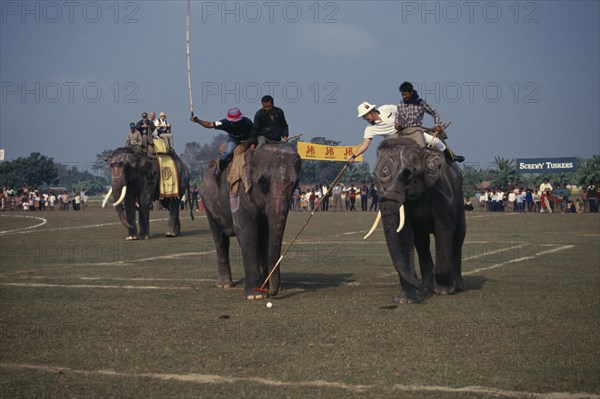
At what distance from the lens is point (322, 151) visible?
3807 inches

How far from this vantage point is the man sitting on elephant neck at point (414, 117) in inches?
558

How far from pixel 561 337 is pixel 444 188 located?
13.4ft

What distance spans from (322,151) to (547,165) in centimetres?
2574

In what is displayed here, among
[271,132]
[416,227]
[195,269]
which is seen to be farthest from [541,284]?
[195,269]

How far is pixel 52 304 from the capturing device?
13.5 m

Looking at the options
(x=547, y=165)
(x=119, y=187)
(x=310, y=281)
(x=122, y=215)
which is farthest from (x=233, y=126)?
(x=547, y=165)

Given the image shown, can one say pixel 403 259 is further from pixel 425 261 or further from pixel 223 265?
pixel 223 265

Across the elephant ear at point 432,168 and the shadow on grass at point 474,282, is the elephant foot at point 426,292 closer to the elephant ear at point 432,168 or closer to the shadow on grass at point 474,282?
the shadow on grass at point 474,282

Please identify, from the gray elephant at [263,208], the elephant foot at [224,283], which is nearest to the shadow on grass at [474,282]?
the gray elephant at [263,208]

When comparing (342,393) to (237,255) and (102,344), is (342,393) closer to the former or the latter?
(102,344)

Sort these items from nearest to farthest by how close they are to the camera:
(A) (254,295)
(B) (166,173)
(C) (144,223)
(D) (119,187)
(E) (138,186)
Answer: (A) (254,295) → (D) (119,187) → (C) (144,223) → (E) (138,186) → (B) (166,173)

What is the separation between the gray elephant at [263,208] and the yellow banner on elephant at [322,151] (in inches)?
3056

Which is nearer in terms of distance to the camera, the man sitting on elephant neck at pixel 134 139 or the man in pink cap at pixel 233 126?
the man in pink cap at pixel 233 126

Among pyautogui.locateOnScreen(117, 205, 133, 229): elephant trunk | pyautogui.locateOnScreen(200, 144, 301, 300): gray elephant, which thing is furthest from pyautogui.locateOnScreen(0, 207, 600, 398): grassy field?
pyautogui.locateOnScreen(117, 205, 133, 229): elephant trunk
